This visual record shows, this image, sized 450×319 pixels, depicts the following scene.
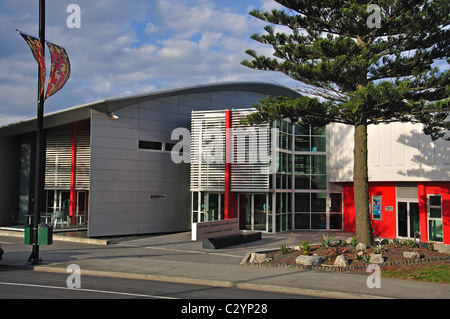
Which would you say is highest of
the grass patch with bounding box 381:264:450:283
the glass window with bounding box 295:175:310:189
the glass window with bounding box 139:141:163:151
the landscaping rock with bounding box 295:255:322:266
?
the glass window with bounding box 139:141:163:151

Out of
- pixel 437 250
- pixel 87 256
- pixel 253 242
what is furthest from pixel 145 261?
pixel 437 250

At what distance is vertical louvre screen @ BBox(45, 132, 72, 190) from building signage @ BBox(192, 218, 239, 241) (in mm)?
12570

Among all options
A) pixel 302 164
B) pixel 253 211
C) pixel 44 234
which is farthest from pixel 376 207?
pixel 44 234

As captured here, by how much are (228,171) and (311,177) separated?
5.30m

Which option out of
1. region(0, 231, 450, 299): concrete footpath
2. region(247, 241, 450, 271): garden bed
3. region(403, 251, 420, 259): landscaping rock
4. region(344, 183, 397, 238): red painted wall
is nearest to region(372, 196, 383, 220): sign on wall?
region(344, 183, 397, 238): red painted wall

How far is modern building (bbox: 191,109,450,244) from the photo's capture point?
64.5 ft

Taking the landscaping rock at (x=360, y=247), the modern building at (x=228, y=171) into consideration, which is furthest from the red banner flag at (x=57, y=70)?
the landscaping rock at (x=360, y=247)

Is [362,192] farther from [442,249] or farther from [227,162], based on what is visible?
[227,162]

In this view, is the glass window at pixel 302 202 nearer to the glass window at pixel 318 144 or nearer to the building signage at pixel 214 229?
the glass window at pixel 318 144

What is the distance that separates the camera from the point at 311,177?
24656 millimetres

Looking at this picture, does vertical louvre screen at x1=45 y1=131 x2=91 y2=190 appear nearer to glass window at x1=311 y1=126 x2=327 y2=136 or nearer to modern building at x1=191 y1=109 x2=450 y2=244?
modern building at x1=191 y1=109 x2=450 y2=244

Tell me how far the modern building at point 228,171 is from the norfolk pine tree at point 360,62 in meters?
5.14
